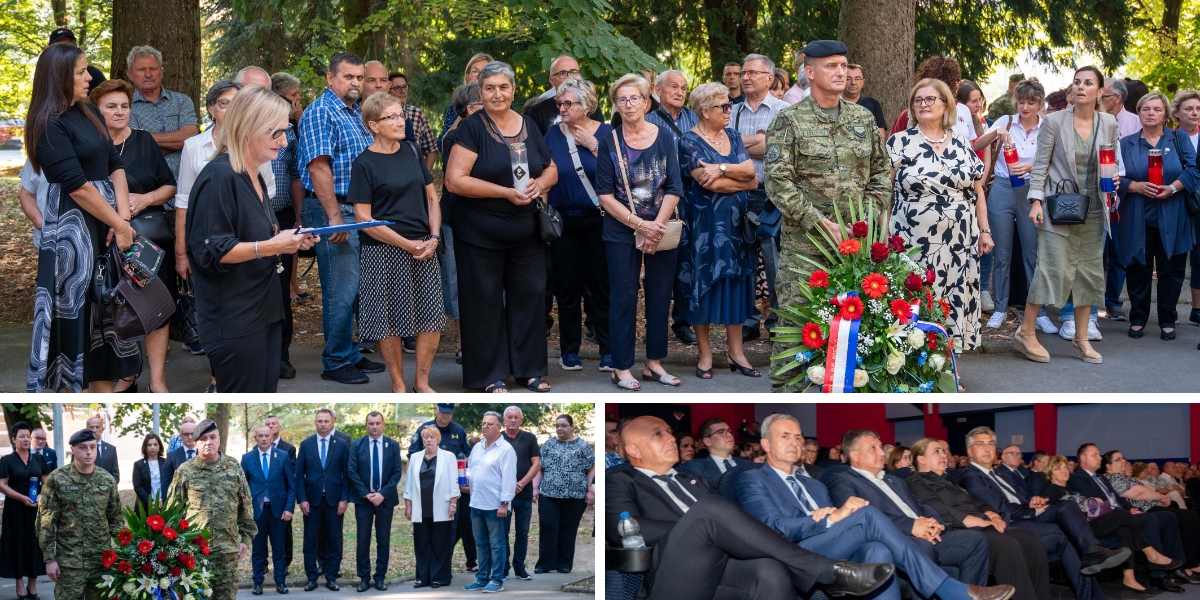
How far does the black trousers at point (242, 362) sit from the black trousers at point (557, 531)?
1.22 metres

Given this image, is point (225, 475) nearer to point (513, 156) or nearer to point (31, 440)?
point (31, 440)

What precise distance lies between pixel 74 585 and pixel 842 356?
333 cm

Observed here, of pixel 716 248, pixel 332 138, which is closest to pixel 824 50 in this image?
pixel 716 248

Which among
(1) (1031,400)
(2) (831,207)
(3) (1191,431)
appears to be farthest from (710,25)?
(1) (1031,400)

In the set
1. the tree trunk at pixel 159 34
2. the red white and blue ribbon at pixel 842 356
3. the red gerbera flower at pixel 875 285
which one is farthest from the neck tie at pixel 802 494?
the tree trunk at pixel 159 34

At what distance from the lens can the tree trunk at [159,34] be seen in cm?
840

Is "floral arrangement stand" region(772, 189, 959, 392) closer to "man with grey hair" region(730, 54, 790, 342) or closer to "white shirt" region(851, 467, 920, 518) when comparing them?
"white shirt" region(851, 467, 920, 518)

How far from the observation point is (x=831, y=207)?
18.2 feet

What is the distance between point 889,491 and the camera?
14.6 feet

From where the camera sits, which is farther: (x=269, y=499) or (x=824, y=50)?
(x=824, y=50)

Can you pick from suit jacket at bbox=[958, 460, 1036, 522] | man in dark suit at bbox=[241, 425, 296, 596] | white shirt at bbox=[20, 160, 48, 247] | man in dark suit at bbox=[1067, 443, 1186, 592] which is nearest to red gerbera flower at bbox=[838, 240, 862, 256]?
suit jacket at bbox=[958, 460, 1036, 522]

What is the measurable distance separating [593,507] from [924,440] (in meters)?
2.07

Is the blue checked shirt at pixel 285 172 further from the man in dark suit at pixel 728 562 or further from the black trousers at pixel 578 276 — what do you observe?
the man in dark suit at pixel 728 562

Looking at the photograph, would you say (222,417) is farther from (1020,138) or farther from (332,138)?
(1020,138)
